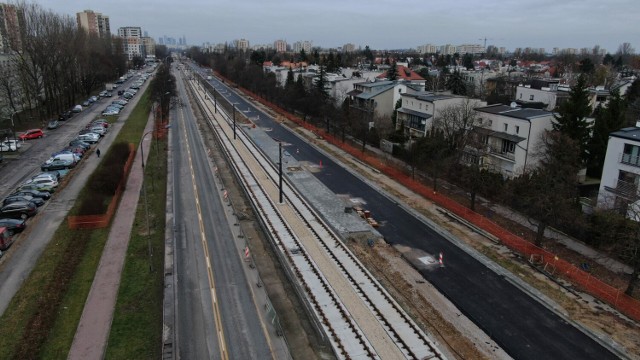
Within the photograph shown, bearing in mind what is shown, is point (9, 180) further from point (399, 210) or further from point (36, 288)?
point (399, 210)

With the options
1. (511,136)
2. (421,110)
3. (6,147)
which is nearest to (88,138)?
(6,147)

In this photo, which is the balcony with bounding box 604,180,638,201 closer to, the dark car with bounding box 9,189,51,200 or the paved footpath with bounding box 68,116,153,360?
the paved footpath with bounding box 68,116,153,360

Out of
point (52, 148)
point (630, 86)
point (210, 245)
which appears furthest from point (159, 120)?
point (630, 86)

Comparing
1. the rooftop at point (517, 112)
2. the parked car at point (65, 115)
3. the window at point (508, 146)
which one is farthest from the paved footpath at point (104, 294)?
the parked car at point (65, 115)

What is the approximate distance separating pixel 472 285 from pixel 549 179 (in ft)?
29.8

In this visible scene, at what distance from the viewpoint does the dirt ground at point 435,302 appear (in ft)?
61.4

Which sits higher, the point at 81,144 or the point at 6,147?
the point at 81,144

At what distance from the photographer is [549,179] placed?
91.3 feet

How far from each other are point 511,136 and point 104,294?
34907 mm

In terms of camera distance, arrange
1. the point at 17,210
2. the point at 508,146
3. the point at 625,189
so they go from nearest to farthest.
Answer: the point at 625,189, the point at 17,210, the point at 508,146

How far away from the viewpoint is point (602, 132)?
41688 millimetres

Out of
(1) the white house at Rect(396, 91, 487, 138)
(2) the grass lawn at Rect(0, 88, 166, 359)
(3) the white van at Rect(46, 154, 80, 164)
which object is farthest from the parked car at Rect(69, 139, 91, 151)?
(1) the white house at Rect(396, 91, 487, 138)

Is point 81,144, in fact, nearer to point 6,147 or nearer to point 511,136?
point 6,147

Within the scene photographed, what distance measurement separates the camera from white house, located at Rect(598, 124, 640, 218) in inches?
1198
